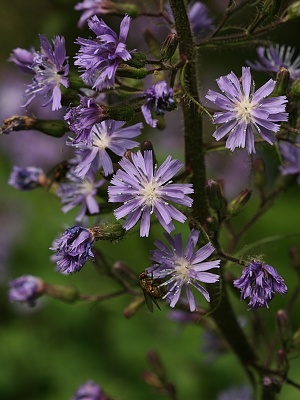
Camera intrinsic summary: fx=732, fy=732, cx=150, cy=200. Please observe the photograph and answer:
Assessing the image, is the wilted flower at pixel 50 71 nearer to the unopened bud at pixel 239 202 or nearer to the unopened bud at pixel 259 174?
the unopened bud at pixel 239 202

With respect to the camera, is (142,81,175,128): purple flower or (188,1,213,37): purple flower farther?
(188,1,213,37): purple flower

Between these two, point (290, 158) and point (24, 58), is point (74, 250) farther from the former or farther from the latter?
point (290, 158)

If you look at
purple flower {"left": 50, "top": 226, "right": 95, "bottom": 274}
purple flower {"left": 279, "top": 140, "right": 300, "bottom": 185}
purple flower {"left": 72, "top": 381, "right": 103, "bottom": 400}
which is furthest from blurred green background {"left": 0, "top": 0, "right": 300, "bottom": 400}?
purple flower {"left": 50, "top": 226, "right": 95, "bottom": 274}

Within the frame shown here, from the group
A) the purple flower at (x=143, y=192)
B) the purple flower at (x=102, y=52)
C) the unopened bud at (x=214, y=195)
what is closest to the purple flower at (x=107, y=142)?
the purple flower at (x=143, y=192)

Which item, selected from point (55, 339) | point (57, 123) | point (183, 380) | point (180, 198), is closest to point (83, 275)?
point (55, 339)

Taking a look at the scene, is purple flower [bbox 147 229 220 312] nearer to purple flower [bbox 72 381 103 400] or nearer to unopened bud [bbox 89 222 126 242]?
unopened bud [bbox 89 222 126 242]

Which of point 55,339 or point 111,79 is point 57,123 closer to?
point 111,79
